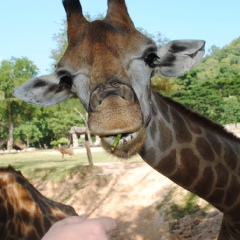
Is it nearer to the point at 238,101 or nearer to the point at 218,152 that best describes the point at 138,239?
the point at 218,152

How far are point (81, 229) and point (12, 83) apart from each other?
5859cm

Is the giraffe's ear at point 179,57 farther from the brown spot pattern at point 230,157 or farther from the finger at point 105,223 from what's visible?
the finger at point 105,223

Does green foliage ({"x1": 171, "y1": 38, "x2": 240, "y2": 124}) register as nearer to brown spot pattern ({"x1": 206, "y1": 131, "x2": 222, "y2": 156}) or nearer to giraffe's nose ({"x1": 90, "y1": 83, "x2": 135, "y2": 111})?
brown spot pattern ({"x1": 206, "y1": 131, "x2": 222, "y2": 156})

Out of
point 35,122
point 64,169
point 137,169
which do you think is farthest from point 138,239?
point 35,122

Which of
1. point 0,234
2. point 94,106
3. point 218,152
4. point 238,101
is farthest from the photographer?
point 238,101

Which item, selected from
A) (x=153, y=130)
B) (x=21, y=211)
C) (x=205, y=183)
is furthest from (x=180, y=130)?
(x=21, y=211)

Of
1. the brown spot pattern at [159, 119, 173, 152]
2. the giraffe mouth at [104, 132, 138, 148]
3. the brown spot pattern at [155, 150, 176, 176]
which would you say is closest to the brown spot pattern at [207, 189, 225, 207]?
the brown spot pattern at [155, 150, 176, 176]

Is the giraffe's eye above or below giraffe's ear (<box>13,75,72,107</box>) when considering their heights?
above

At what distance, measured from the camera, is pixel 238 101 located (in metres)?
55.5

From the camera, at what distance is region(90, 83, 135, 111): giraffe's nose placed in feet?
10.5

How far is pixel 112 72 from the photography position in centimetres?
346

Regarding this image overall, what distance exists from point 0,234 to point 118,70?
2.93 meters

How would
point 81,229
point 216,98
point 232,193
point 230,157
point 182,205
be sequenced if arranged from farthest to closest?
point 216,98 < point 182,205 < point 230,157 < point 232,193 < point 81,229

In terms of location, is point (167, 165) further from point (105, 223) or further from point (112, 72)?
point (105, 223)
